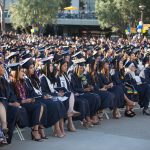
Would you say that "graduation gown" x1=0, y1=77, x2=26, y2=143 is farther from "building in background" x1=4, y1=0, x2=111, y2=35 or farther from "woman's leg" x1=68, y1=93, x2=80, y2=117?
"building in background" x1=4, y1=0, x2=111, y2=35

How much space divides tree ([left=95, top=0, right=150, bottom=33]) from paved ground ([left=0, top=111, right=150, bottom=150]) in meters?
36.1

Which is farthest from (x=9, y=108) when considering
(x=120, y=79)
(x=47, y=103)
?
(x=120, y=79)

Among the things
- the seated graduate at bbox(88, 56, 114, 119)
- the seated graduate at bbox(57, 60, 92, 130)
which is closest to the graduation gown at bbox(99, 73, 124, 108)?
the seated graduate at bbox(88, 56, 114, 119)

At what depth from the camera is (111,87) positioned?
35.5 feet

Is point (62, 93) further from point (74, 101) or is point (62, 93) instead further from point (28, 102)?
point (28, 102)

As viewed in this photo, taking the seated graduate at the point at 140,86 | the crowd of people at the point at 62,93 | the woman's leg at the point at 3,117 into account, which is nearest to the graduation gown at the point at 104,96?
the crowd of people at the point at 62,93

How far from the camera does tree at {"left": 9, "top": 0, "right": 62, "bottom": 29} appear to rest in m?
45.9

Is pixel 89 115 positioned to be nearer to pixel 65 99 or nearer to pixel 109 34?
pixel 65 99

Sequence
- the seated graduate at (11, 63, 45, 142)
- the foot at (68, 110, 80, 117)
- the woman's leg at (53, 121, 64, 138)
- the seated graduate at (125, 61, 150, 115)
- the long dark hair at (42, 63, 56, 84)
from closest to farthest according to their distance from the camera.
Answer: the seated graduate at (11, 63, 45, 142)
the woman's leg at (53, 121, 64, 138)
the foot at (68, 110, 80, 117)
the long dark hair at (42, 63, 56, 84)
the seated graduate at (125, 61, 150, 115)

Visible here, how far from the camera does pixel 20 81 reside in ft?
27.3

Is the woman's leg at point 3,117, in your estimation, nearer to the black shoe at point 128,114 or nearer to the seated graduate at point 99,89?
the seated graduate at point 99,89

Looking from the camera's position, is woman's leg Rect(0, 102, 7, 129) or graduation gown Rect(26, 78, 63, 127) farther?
graduation gown Rect(26, 78, 63, 127)

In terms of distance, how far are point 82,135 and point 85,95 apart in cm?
119

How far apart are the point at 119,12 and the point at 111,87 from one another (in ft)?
117
